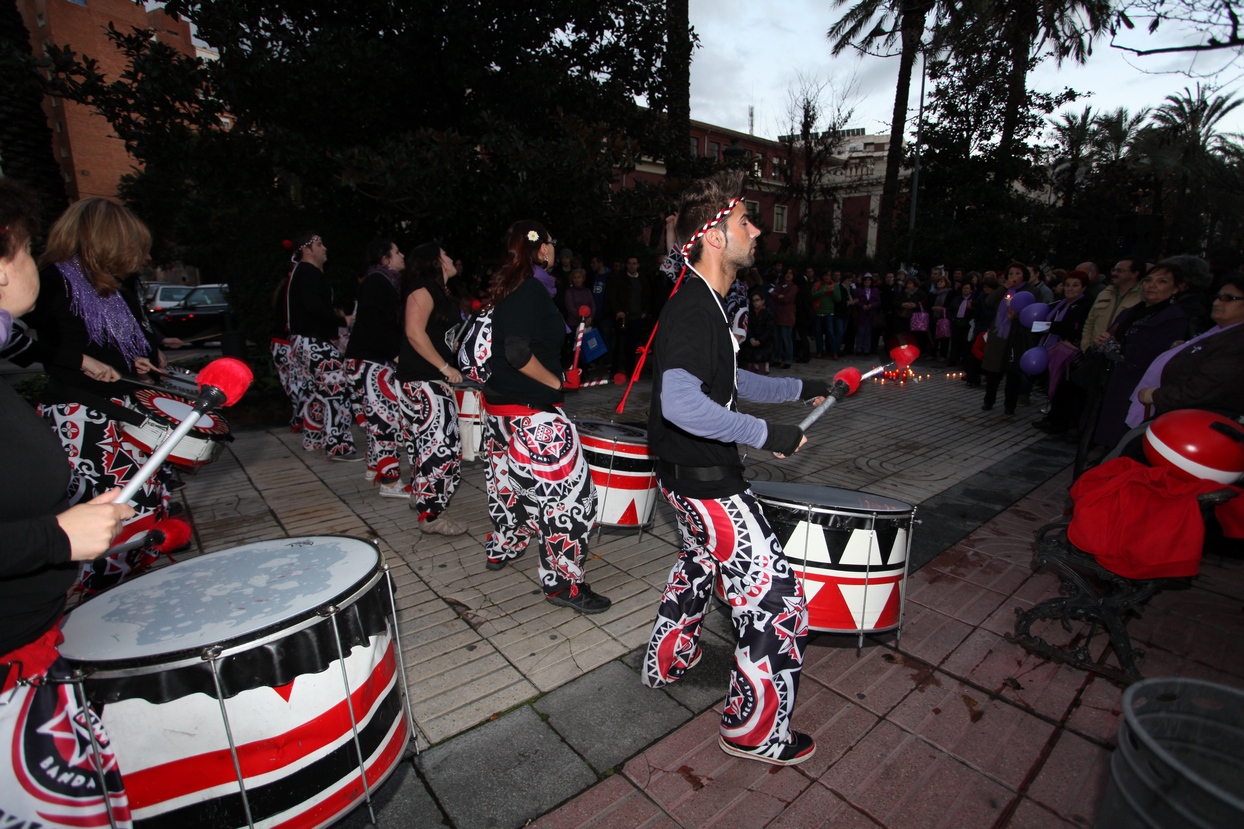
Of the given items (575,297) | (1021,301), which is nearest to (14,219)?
(575,297)

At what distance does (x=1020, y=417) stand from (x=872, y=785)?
8.17 meters

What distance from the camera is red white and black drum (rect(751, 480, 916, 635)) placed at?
9.45ft

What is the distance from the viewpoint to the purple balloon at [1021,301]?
8023 millimetres

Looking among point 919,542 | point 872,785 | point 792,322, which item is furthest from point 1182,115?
point 872,785

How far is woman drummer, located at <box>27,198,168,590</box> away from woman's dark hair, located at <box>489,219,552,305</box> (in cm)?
187

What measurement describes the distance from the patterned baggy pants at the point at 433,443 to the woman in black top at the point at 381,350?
0.52m

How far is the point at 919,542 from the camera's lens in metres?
4.58

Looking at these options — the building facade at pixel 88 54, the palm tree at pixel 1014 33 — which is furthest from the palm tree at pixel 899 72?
the building facade at pixel 88 54

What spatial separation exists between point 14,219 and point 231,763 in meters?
1.51

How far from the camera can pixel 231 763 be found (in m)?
1.71

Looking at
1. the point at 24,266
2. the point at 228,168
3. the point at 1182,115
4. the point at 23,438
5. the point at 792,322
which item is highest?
the point at 1182,115

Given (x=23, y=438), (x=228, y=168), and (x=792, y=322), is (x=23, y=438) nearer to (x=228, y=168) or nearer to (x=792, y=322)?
(x=228, y=168)

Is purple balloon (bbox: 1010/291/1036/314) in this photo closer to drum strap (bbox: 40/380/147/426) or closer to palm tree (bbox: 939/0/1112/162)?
drum strap (bbox: 40/380/147/426)

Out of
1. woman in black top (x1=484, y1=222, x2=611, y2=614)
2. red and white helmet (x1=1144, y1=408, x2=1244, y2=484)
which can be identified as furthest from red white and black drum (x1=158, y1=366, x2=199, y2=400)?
red and white helmet (x1=1144, y1=408, x2=1244, y2=484)
